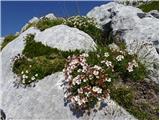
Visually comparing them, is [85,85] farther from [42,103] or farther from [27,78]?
[27,78]

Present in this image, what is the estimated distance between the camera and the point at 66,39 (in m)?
14.9

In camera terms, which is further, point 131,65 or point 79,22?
point 79,22

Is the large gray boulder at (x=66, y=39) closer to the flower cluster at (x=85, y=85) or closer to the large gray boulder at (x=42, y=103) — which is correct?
the large gray boulder at (x=42, y=103)

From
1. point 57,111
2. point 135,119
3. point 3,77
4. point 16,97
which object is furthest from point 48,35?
point 135,119

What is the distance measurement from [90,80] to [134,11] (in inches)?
295

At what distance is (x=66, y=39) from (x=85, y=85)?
4.04 meters

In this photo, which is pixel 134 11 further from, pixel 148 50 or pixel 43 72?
pixel 43 72

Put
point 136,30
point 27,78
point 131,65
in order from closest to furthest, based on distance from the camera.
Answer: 1. point 131,65
2. point 27,78
3. point 136,30

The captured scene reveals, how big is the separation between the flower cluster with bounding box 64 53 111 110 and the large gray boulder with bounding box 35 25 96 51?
2.48 metres

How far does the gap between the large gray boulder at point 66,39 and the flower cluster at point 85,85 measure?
2.48m

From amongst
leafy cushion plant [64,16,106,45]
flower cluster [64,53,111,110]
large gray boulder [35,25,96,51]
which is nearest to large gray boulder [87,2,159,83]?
leafy cushion plant [64,16,106,45]

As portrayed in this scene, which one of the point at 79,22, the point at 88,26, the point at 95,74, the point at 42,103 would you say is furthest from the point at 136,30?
the point at 42,103

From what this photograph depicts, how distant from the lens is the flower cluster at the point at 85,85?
433 inches

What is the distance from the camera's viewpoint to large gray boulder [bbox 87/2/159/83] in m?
13.6
